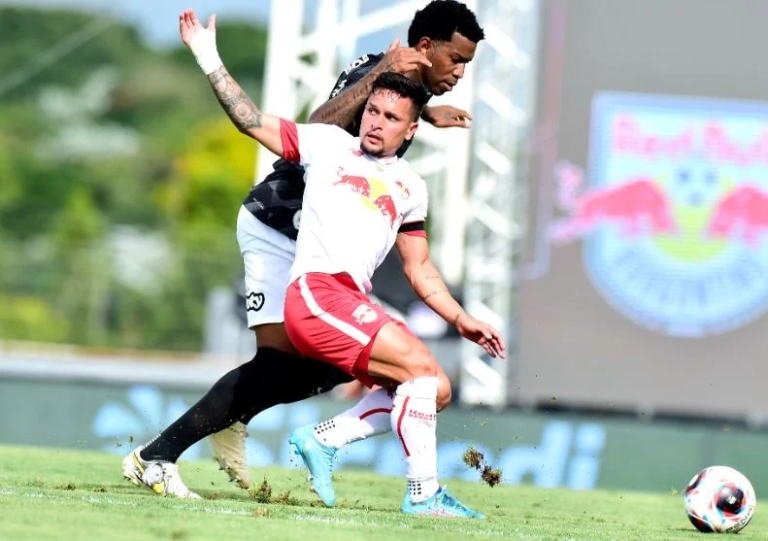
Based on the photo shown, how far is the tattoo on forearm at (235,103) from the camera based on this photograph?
6.20 metres

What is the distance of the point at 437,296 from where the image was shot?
651 centimetres

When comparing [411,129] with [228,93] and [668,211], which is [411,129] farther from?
[668,211]

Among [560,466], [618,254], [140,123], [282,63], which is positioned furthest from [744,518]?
[140,123]

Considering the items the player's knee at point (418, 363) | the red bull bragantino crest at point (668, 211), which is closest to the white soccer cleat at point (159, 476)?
the player's knee at point (418, 363)

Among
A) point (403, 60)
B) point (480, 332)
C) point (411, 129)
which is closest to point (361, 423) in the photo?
point (480, 332)

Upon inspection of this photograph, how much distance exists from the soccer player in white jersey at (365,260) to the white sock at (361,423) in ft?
0.17

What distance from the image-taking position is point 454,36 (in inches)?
268

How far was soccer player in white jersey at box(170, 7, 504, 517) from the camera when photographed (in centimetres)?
616

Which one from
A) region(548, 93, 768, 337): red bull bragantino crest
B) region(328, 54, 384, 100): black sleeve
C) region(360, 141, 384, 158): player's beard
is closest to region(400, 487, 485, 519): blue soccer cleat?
region(360, 141, 384, 158): player's beard

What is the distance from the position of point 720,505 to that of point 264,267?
228 cm

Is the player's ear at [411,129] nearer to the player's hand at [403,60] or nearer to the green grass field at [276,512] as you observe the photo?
the player's hand at [403,60]

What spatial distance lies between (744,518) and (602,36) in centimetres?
813

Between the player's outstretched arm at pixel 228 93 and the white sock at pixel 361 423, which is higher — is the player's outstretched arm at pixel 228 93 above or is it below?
above

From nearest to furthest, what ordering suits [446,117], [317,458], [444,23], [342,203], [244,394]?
[342,203]
[317,458]
[244,394]
[444,23]
[446,117]
